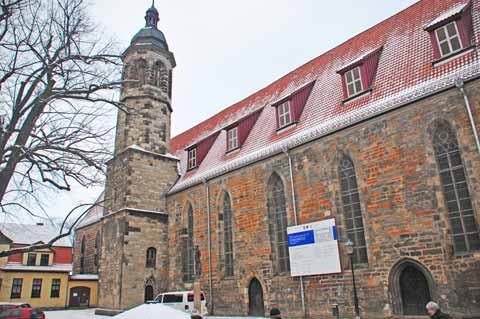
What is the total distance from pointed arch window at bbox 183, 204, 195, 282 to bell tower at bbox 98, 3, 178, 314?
1.49 metres

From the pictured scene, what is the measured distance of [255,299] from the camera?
51.4 feet

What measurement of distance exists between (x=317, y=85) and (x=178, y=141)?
44.3ft

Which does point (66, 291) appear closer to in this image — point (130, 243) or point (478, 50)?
point (130, 243)

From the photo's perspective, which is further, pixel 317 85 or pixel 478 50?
pixel 317 85

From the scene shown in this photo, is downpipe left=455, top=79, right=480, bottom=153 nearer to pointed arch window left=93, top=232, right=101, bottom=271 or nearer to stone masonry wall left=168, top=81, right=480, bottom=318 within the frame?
stone masonry wall left=168, top=81, right=480, bottom=318

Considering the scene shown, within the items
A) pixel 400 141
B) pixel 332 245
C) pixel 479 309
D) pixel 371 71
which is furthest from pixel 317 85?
pixel 479 309

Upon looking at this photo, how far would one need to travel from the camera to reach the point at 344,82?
1509cm

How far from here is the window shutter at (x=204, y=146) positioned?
21.6 m

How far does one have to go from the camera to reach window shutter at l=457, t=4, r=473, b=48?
39.7 feet

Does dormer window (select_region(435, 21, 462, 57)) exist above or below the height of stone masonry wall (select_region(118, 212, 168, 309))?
above

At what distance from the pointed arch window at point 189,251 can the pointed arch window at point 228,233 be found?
8.71 feet

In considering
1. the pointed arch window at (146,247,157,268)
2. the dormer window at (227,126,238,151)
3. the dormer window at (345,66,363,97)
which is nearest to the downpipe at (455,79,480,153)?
the dormer window at (345,66,363,97)

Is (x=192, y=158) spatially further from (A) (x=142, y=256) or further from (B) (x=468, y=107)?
(B) (x=468, y=107)

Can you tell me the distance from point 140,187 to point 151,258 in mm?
3886
